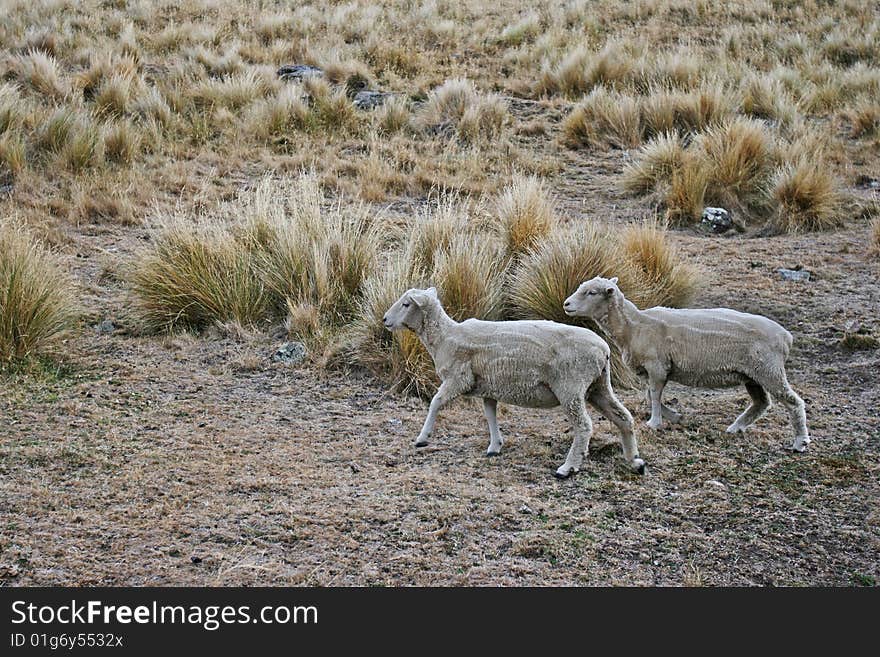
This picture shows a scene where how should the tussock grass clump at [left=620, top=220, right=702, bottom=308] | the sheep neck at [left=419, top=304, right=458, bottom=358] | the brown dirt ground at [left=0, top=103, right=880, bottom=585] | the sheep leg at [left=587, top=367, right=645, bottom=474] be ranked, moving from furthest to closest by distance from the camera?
the tussock grass clump at [left=620, top=220, right=702, bottom=308], the sheep neck at [left=419, top=304, right=458, bottom=358], the sheep leg at [left=587, top=367, right=645, bottom=474], the brown dirt ground at [left=0, top=103, right=880, bottom=585]

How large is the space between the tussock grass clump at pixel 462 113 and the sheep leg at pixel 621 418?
859cm

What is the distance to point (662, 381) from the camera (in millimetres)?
6297

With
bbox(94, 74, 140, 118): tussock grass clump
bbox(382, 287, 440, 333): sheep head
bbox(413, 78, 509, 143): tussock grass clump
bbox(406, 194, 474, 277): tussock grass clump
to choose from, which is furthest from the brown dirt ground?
bbox(94, 74, 140, 118): tussock grass clump

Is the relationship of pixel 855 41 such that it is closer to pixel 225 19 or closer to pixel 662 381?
pixel 225 19

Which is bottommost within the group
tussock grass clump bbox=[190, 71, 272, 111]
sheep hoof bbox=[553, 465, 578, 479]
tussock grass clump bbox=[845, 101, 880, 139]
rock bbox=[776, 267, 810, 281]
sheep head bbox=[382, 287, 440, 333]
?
tussock grass clump bbox=[845, 101, 880, 139]

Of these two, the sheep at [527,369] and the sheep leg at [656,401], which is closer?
the sheep at [527,369]

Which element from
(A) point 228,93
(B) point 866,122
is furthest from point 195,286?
(B) point 866,122

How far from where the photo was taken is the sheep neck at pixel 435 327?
596 centimetres

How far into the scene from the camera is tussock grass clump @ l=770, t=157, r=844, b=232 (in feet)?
35.4

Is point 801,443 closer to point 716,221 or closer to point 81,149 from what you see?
point 716,221

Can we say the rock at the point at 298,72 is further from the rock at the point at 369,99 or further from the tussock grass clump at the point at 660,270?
the tussock grass clump at the point at 660,270

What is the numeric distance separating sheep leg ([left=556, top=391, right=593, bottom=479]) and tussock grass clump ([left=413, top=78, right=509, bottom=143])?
875 centimetres

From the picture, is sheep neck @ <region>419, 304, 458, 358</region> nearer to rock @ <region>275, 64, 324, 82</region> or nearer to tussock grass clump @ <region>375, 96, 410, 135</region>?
tussock grass clump @ <region>375, 96, 410, 135</region>

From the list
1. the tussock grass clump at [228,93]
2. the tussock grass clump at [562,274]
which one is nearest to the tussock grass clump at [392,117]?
the tussock grass clump at [228,93]
